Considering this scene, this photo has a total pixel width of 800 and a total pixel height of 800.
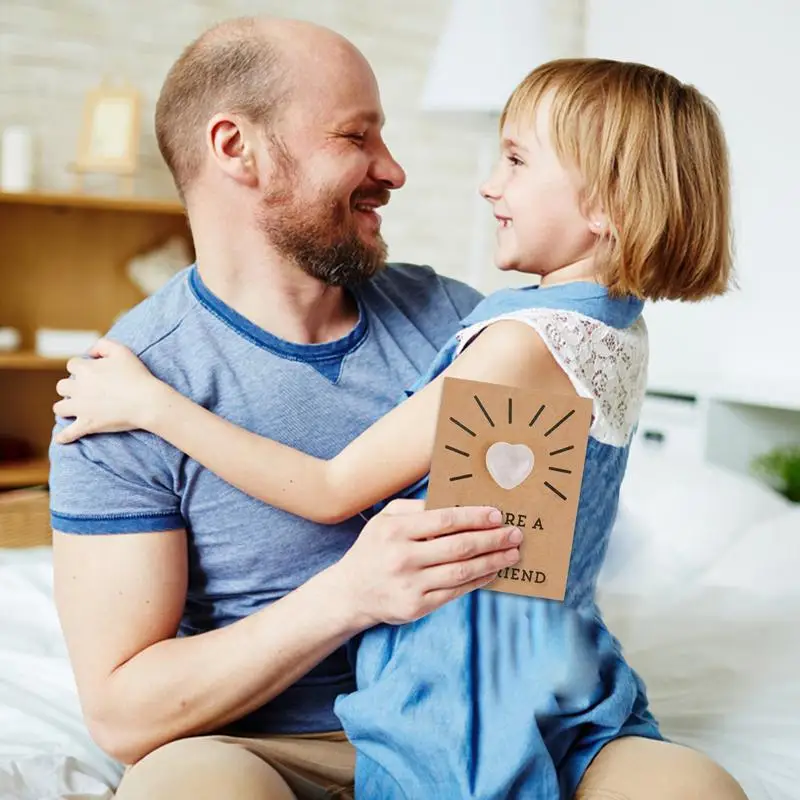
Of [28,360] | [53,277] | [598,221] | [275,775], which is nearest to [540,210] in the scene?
[598,221]

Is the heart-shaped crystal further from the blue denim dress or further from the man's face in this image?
the man's face

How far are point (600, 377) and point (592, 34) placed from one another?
3783 millimetres

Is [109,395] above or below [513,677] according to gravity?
above

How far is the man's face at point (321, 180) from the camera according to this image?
130cm

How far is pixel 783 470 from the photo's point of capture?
304 cm

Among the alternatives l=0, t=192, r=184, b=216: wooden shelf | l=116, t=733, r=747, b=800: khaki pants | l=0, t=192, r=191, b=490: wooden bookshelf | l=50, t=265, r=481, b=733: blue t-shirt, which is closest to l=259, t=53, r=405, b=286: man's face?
l=50, t=265, r=481, b=733: blue t-shirt

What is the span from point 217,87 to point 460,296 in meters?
0.44

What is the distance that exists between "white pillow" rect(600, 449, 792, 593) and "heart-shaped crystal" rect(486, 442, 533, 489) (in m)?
1.22

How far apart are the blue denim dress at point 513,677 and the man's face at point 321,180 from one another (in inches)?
10.6

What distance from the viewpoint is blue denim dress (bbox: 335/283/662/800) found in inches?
39.7

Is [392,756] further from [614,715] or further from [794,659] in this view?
[794,659]

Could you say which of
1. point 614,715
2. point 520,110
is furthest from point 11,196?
point 614,715

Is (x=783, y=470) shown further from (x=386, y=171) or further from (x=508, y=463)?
(x=508, y=463)

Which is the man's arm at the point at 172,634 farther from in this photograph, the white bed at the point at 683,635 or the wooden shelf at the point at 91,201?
the wooden shelf at the point at 91,201
